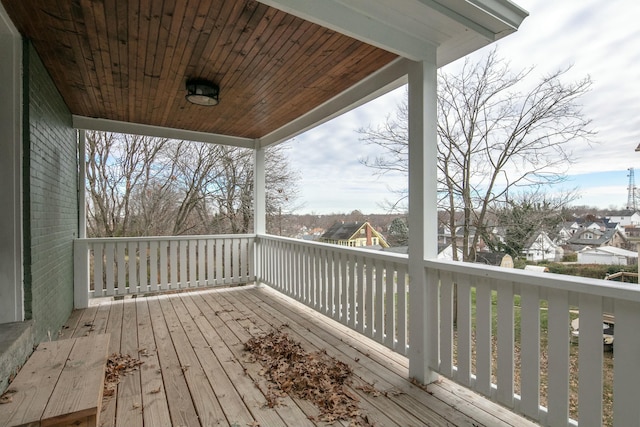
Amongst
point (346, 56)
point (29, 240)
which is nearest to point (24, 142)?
point (29, 240)

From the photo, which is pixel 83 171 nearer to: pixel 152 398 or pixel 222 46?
pixel 222 46

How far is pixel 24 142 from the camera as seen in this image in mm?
2324

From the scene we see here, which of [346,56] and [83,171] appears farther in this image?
[83,171]

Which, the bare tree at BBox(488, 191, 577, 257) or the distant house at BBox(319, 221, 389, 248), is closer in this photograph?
the bare tree at BBox(488, 191, 577, 257)

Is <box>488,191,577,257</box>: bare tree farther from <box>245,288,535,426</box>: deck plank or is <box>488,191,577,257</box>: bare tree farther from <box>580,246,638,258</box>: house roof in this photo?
<box>245,288,535,426</box>: deck plank

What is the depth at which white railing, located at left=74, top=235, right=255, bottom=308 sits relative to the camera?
4324 millimetres

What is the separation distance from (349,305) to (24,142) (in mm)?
3011

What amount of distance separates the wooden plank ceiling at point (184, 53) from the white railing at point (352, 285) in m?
1.70

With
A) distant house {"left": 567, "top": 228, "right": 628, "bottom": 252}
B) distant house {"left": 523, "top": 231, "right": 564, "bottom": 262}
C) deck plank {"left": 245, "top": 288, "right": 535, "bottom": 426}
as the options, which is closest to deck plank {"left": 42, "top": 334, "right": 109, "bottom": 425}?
deck plank {"left": 245, "top": 288, "right": 535, "bottom": 426}

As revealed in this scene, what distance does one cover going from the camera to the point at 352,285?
10.3 feet

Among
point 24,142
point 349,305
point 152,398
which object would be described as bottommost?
point 152,398

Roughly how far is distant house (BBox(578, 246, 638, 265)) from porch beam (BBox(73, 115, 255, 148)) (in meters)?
4.60

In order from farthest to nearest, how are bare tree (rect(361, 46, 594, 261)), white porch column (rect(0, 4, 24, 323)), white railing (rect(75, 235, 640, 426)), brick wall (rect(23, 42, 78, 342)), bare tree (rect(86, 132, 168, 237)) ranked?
bare tree (rect(86, 132, 168, 237)) → bare tree (rect(361, 46, 594, 261)) → brick wall (rect(23, 42, 78, 342)) → white porch column (rect(0, 4, 24, 323)) → white railing (rect(75, 235, 640, 426))


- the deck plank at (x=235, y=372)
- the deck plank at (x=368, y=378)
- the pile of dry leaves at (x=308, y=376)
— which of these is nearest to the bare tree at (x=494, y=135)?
the deck plank at (x=368, y=378)
